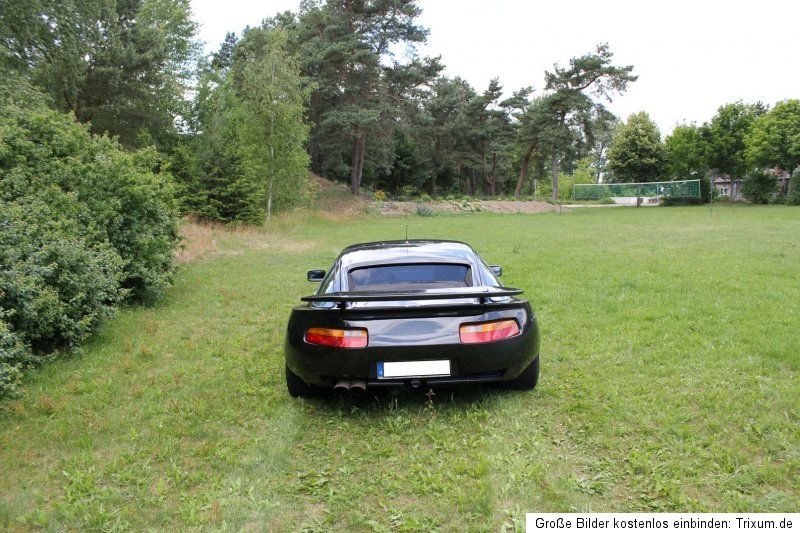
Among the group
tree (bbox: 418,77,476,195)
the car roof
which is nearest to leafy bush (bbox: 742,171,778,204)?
tree (bbox: 418,77,476,195)

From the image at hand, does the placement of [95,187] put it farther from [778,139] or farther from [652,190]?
[778,139]

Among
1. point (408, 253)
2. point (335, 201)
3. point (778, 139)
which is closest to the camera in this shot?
point (408, 253)

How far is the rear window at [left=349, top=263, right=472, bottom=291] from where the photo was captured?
4.34 metres

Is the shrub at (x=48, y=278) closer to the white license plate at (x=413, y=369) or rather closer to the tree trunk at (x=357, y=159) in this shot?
the white license plate at (x=413, y=369)

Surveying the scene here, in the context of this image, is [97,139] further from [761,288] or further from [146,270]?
[761,288]

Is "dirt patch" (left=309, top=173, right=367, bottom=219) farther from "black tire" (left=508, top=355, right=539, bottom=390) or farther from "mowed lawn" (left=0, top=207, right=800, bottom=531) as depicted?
"black tire" (left=508, top=355, right=539, bottom=390)

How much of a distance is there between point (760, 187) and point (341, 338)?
54.2 meters

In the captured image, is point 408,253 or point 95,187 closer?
point 408,253

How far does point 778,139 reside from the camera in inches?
1700

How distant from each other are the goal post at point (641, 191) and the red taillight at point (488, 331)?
4663 centimetres

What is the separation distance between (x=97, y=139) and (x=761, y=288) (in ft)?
36.0

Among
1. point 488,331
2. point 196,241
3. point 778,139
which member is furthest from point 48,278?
point 778,139

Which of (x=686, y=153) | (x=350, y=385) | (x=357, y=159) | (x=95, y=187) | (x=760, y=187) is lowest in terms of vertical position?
(x=350, y=385)

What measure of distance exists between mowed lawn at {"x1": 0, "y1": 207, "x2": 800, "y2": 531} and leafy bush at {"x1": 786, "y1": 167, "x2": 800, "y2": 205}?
45.5 meters
